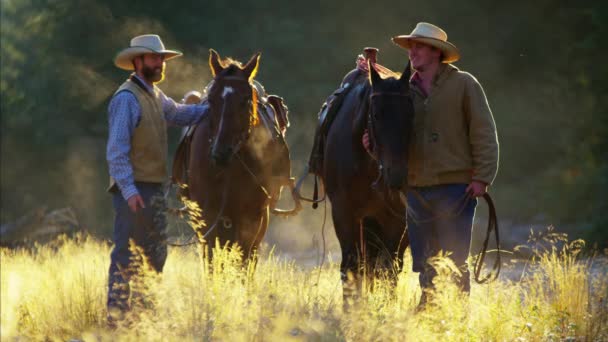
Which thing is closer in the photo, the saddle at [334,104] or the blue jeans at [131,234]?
the blue jeans at [131,234]

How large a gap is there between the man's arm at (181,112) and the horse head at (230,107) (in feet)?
0.42

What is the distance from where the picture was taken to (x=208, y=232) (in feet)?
29.2

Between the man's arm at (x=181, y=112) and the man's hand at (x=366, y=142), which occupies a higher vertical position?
the man's arm at (x=181, y=112)

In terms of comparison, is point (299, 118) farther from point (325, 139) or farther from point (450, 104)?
point (450, 104)

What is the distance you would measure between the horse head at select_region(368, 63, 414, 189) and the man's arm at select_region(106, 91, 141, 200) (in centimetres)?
187

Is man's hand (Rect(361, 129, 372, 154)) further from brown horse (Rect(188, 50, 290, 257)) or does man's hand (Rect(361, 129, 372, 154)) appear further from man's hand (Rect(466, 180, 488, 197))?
brown horse (Rect(188, 50, 290, 257))

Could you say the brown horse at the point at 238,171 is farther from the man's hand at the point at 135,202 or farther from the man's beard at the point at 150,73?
the man's hand at the point at 135,202

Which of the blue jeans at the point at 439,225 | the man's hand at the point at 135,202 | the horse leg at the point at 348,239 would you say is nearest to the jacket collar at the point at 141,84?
the man's hand at the point at 135,202

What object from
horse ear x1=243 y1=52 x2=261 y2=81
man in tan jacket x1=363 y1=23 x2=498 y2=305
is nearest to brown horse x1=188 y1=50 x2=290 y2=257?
horse ear x1=243 y1=52 x2=261 y2=81

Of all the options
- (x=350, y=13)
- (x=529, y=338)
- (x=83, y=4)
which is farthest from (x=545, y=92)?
(x=529, y=338)

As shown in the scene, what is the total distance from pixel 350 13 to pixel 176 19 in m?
4.31

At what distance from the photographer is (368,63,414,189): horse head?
7.33m

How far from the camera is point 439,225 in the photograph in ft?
24.7

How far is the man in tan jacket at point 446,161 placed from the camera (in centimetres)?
738
